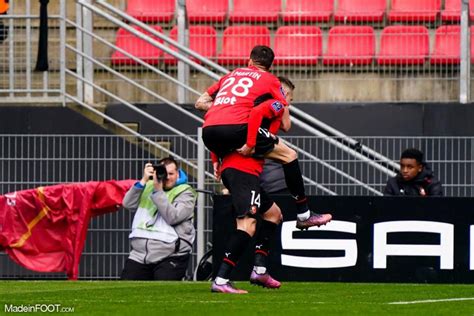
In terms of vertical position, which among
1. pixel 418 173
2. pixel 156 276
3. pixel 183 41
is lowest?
pixel 156 276

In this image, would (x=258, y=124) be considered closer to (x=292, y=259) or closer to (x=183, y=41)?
(x=292, y=259)

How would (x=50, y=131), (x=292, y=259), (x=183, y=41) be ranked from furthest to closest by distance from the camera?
(x=183, y=41) < (x=50, y=131) < (x=292, y=259)

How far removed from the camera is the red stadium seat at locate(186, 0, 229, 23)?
18.1 meters

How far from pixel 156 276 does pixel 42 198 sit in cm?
193

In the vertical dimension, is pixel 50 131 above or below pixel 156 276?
above

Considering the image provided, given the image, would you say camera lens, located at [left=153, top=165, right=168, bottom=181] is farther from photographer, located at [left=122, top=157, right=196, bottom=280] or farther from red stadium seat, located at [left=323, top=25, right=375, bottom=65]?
red stadium seat, located at [left=323, top=25, right=375, bottom=65]

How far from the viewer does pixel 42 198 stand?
15328 mm

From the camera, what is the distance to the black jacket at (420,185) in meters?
14.1

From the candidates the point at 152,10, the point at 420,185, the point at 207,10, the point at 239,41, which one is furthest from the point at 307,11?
the point at 420,185

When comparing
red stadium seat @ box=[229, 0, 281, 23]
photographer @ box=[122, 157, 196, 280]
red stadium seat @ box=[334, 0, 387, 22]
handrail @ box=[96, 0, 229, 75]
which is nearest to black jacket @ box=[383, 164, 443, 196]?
photographer @ box=[122, 157, 196, 280]

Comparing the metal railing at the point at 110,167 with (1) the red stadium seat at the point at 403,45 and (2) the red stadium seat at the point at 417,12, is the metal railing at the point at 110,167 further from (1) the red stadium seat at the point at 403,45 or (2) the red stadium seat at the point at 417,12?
(2) the red stadium seat at the point at 417,12

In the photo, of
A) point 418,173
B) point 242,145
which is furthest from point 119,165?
point 242,145

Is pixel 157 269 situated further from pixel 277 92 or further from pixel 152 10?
pixel 152 10

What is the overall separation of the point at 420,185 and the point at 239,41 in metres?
4.36
